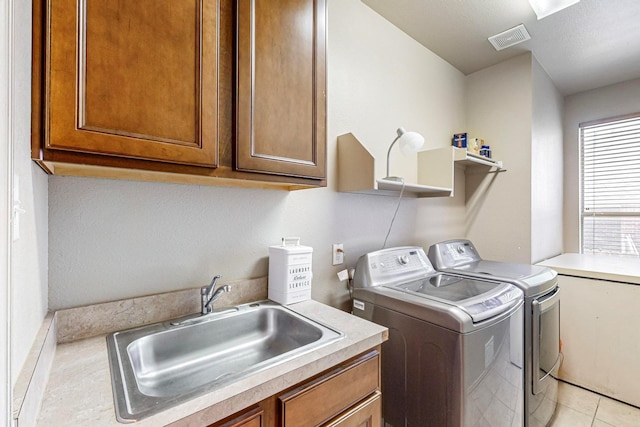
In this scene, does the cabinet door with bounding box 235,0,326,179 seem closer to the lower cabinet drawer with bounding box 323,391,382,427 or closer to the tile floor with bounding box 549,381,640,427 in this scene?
the lower cabinet drawer with bounding box 323,391,382,427

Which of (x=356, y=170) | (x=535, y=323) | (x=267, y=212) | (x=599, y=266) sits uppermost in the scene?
(x=356, y=170)

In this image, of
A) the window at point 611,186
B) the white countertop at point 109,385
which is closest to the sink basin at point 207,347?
the white countertop at point 109,385

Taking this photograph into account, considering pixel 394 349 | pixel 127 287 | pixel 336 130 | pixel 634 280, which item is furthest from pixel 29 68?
pixel 634 280

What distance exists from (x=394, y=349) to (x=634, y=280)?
74.9 inches

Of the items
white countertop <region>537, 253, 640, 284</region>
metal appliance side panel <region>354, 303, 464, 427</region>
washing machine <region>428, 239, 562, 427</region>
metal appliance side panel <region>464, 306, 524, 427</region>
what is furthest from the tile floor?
metal appliance side panel <region>354, 303, 464, 427</region>

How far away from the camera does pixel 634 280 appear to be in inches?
80.2

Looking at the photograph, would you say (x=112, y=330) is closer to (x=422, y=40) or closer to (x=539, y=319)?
(x=539, y=319)

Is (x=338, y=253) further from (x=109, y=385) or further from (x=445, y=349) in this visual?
(x=109, y=385)

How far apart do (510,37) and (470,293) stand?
76.9 inches

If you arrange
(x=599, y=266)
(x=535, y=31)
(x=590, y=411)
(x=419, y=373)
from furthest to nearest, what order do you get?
(x=599, y=266) → (x=535, y=31) → (x=590, y=411) → (x=419, y=373)

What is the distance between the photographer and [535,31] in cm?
216

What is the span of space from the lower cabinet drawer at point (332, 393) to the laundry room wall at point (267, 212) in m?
0.66

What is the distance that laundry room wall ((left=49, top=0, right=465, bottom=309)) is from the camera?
3.39 feet

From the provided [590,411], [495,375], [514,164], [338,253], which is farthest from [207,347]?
[514,164]
